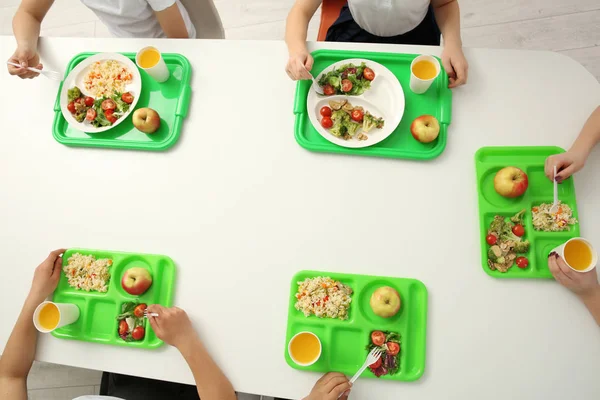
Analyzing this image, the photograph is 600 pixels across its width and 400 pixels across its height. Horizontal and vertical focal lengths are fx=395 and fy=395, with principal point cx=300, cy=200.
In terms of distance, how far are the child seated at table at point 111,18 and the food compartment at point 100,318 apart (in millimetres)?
728

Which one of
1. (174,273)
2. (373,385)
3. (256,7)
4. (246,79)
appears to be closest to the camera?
(373,385)

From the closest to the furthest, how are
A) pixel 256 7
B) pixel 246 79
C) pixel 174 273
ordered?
pixel 174 273
pixel 246 79
pixel 256 7

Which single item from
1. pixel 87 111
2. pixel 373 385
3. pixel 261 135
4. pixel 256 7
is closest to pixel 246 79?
pixel 261 135

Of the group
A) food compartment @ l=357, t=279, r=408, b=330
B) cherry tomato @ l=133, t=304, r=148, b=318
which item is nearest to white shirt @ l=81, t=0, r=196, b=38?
cherry tomato @ l=133, t=304, r=148, b=318

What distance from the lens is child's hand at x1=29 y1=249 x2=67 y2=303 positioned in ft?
3.43

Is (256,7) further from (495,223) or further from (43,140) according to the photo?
(495,223)

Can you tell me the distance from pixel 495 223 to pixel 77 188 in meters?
1.15

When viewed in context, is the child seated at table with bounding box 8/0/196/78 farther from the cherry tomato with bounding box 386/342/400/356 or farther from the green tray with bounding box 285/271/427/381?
the cherry tomato with bounding box 386/342/400/356

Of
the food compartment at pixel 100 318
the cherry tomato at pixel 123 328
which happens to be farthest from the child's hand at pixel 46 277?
the cherry tomato at pixel 123 328

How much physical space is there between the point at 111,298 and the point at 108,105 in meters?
0.55

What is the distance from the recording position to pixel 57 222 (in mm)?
1130

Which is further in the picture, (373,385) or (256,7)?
(256,7)

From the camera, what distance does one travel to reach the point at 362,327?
3.19 feet

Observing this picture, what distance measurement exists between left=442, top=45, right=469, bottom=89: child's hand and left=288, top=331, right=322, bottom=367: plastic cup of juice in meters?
0.76
